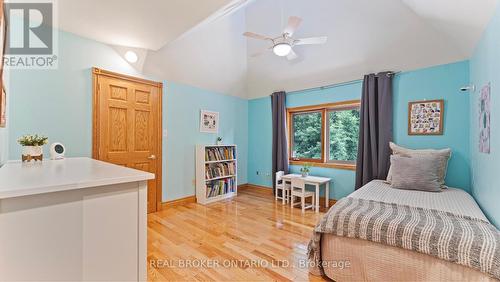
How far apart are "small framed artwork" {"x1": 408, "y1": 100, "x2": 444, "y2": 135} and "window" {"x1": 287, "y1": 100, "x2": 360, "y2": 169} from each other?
0.75m

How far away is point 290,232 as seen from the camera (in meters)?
2.70

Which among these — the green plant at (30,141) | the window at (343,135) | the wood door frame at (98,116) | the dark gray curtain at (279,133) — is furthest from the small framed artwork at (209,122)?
the green plant at (30,141)

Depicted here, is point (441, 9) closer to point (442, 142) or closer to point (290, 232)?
point (442, 142)

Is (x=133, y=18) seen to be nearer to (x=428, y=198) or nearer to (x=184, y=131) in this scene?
(x=184, y=131)

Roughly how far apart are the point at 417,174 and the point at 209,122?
3.32m

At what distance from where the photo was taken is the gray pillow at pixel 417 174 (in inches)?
98.7

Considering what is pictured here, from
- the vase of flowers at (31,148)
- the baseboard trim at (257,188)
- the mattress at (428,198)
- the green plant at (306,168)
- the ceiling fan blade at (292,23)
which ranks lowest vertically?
the baseboard trim at (257,188)

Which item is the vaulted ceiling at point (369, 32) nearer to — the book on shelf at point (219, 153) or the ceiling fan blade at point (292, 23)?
the ceiling fan blade at point (292, 23)

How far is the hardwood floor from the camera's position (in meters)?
1.88

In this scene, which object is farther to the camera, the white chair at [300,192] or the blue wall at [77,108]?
the white chair at [300,192]

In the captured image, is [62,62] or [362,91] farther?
[362,91]

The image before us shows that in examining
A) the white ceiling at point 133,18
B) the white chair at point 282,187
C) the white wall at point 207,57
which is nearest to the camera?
the white ceiling at point 133,18

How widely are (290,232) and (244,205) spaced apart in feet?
4.12

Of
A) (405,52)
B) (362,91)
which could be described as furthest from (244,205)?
(405,52)
